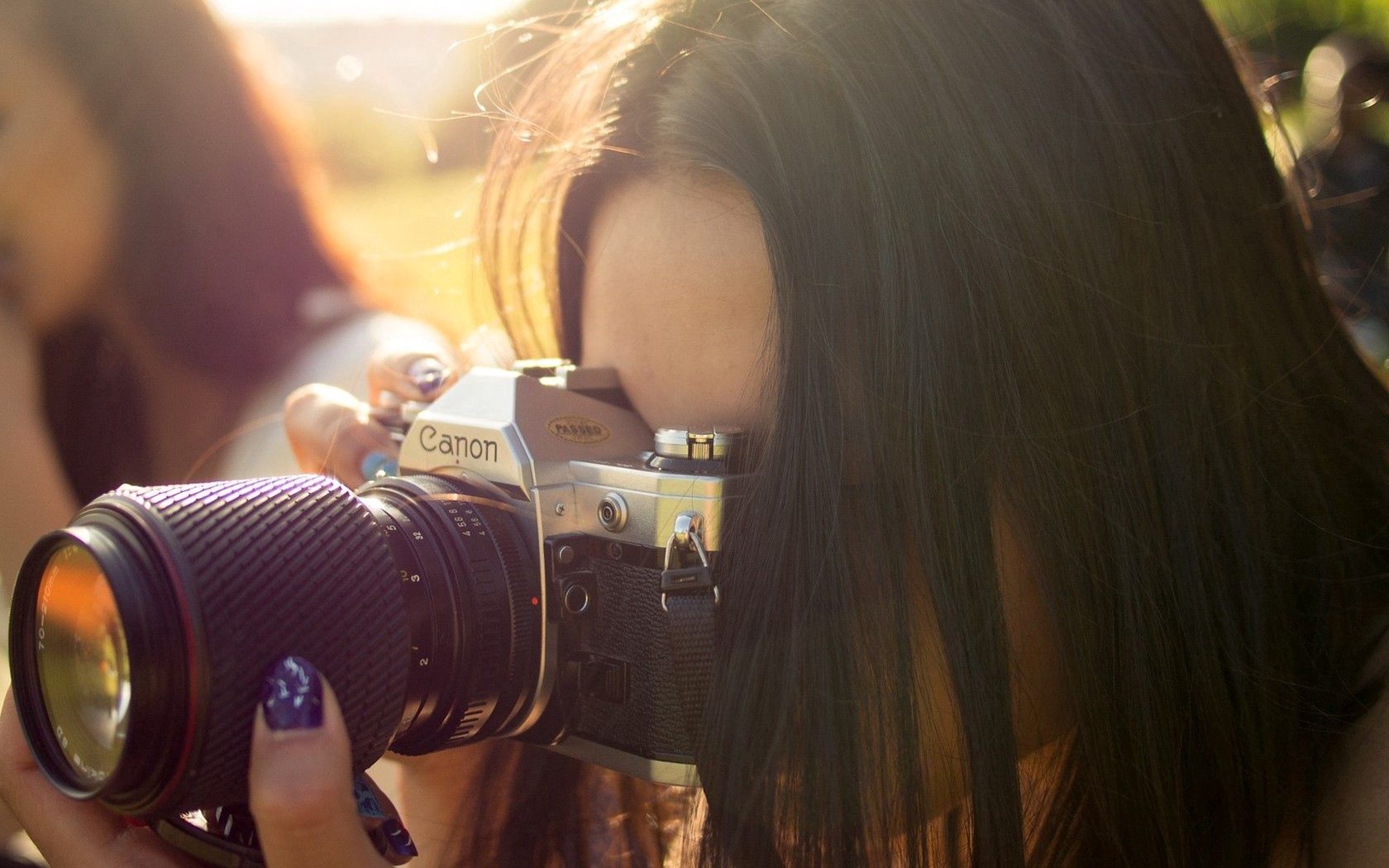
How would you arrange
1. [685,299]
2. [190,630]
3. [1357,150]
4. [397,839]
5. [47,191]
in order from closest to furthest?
[190,630]
[397,839]
[685,299]
[47,191]
[1357,150]

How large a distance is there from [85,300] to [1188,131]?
143 cm

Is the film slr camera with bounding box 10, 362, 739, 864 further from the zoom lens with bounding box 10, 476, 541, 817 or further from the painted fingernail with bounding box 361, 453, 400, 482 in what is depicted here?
the painted fingernail with bounding box 361, 453, 400, 482

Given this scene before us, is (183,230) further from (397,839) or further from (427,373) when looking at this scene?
(397,839)

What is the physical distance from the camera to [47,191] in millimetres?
1448

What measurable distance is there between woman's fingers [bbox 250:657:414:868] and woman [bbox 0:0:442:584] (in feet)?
3.02

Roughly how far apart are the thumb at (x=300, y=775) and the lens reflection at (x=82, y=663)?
8cm

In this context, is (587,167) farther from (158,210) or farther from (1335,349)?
(158,210)

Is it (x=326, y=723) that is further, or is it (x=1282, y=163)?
(x=1282, y=163)

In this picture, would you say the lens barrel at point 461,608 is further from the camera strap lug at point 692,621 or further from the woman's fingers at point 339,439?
the woman's fingers at point 339,439

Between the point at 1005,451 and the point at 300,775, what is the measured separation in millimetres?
454

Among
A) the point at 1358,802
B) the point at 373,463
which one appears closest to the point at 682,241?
the point at 373,463

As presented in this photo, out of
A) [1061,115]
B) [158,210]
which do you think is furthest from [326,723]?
[158,210]

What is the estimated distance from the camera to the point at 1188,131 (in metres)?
0.75

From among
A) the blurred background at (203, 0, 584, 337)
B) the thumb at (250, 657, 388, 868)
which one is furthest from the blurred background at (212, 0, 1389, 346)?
the thumb at (250, 657, 388, 868)
